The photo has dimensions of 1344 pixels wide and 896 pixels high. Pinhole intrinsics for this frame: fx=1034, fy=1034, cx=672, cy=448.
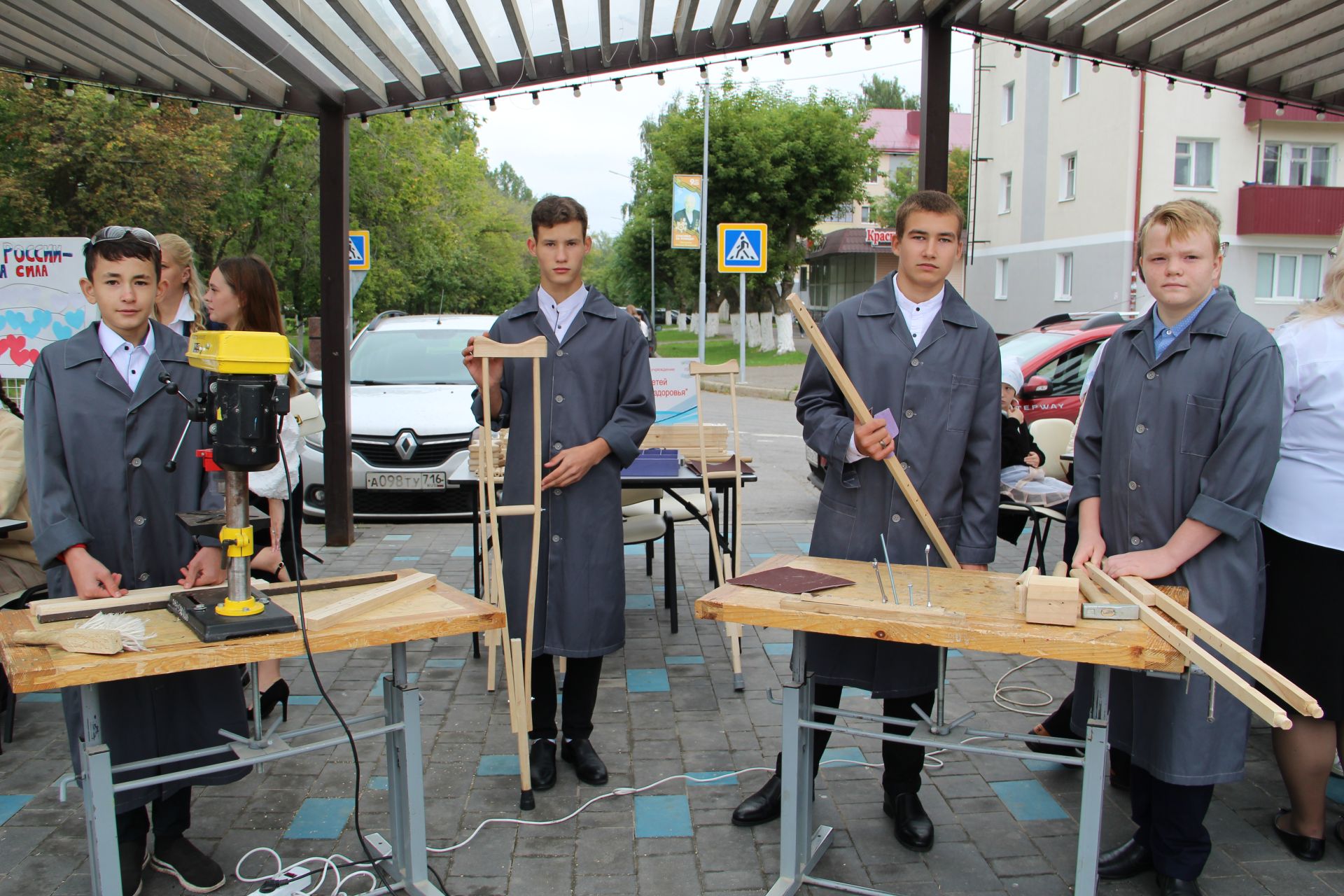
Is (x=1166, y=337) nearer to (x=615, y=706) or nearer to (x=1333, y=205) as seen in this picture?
(x=615, y=706)

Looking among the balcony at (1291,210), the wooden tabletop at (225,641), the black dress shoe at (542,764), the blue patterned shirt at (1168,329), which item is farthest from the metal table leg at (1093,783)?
the balcony at (1291,210)

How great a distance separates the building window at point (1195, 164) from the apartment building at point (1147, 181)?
3 cm

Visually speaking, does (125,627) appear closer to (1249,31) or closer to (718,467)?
(718,467)

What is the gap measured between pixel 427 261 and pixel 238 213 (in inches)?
427

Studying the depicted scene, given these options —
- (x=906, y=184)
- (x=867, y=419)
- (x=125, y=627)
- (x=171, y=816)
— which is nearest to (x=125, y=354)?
(x=125, y=627)

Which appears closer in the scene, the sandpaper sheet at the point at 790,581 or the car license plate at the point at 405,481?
the sandpaper sheet at the point at 790,581

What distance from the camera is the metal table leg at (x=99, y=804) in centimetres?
243

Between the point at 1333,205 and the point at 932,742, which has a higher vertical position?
the point at 1333,205

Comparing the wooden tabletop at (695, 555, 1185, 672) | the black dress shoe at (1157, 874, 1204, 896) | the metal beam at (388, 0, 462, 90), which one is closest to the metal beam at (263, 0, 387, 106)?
the metal beam at (388, 0, 462, 90)

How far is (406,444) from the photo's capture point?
8.32 meters

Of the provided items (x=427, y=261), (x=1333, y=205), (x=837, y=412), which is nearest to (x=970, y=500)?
(x=837, y=412)

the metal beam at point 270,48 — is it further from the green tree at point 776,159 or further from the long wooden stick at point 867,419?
the green tree at point 776,159

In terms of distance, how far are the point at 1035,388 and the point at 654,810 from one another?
6886mm

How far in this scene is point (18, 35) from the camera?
5.66 meters
